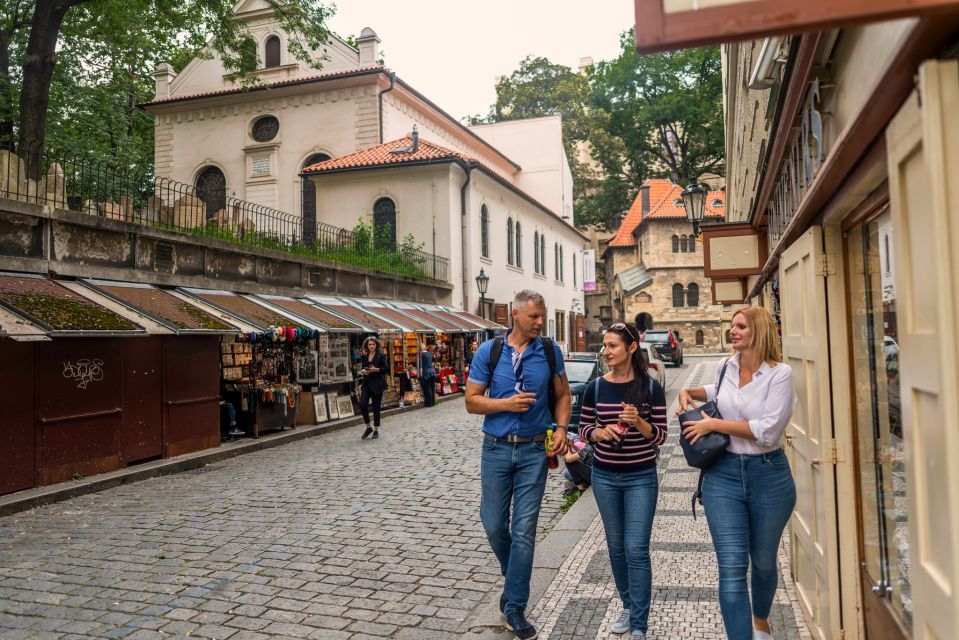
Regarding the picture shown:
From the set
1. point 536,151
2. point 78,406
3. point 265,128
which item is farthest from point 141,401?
point 536,151

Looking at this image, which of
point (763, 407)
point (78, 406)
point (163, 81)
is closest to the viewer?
point (763, 407)

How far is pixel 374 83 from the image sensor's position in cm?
2992

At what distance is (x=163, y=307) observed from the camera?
1141cm

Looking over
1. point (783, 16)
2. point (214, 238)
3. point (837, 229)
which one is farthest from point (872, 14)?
point (214, 238)

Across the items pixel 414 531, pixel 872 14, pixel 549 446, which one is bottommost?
pixel 414 531

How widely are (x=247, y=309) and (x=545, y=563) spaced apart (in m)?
9.37

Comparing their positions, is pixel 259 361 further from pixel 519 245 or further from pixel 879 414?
pixel 519 245

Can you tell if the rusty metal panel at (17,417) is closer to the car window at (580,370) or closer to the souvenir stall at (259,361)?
the souvenir stall at (259,361)

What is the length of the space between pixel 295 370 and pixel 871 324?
1294cm

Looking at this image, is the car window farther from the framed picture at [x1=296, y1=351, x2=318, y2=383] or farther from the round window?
the round window

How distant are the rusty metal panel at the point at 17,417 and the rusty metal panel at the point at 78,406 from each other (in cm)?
13

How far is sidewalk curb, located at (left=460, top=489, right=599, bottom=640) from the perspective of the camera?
4.66m

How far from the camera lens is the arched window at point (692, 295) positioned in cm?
5572

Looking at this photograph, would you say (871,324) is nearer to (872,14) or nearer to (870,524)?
(870,524)
